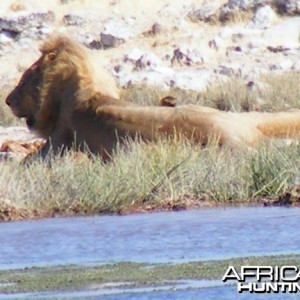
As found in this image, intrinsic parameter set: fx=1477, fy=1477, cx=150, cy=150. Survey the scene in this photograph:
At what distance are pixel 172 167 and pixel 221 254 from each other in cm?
300

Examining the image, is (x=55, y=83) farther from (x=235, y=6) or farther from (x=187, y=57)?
→ (x=235, y=6)

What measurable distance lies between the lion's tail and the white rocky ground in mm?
13628

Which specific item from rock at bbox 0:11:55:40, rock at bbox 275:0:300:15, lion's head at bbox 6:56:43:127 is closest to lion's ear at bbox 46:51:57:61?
lion's head at bbox 6:56:43:127

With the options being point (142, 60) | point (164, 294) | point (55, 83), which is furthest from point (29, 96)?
point (142, 60)

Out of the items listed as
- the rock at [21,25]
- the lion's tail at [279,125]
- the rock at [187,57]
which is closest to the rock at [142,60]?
the rock at [187,57]

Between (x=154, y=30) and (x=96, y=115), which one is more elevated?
(x=96, y=115)

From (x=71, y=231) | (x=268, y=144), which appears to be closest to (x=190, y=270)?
(x=71, y=231)

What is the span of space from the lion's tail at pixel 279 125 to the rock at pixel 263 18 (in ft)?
61.3

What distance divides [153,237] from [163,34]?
23515 mm

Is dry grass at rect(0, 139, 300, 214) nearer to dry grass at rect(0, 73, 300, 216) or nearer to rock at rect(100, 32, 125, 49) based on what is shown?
dry grass at rect(0, 73, 300, 216)

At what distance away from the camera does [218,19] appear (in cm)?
3350

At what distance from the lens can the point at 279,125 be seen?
44.3 feet

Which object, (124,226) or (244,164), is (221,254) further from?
(244,164)

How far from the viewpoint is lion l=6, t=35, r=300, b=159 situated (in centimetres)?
1306
